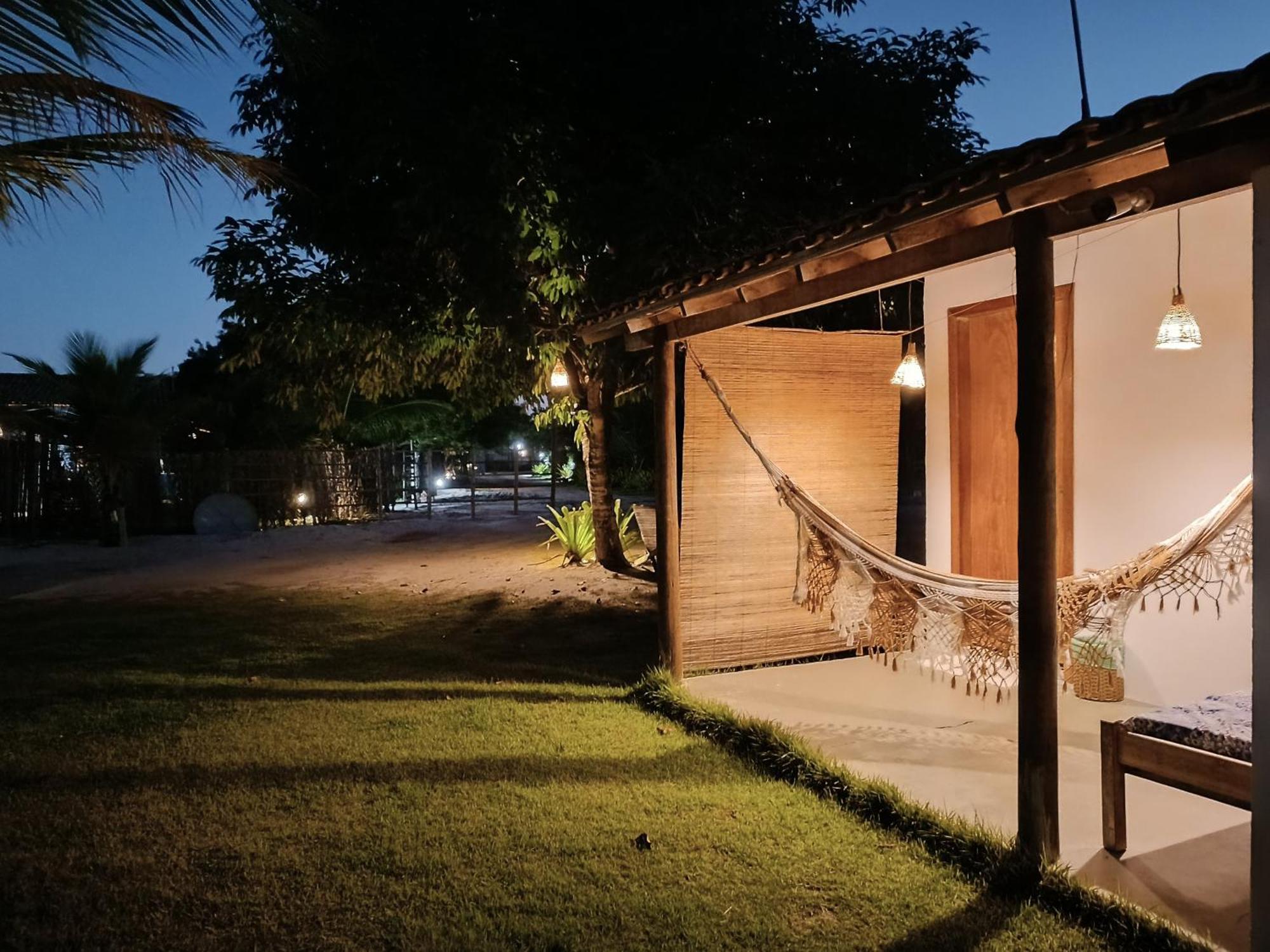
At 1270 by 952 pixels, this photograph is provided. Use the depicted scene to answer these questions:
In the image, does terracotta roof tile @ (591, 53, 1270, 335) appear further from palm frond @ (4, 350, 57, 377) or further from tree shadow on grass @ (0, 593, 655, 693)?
palm frond @ (4, 350, 57, 377)

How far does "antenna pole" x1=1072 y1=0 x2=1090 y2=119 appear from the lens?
3871mm

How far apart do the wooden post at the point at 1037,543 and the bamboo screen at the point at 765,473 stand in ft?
6.64

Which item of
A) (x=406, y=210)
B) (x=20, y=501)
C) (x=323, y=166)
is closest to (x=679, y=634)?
(x=406, y=210)

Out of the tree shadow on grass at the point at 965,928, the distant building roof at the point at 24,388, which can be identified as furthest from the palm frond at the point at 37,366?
the tree shadow on grass at the point at 965,928

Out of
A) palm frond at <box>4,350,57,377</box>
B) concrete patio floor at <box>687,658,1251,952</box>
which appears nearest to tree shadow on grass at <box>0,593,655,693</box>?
concrete patio floor at <box>687,658,1251,952</box>

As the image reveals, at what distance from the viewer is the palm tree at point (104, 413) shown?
10742mm

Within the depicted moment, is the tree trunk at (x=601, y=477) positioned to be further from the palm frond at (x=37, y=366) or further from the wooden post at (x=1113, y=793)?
the palm frond at (x=37, y=366)

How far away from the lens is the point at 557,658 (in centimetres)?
502

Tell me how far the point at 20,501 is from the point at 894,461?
11546 millimetres

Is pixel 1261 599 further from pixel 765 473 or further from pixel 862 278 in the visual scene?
pixel 765 473

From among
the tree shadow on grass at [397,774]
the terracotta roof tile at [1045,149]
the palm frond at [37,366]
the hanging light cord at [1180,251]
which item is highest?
the palm frond at [37,366]

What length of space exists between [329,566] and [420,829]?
6.70m

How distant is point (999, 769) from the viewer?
126 inches

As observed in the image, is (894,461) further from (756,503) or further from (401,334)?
(401,334)
